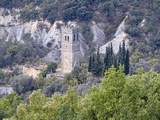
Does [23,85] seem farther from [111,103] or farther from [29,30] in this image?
[111,103]

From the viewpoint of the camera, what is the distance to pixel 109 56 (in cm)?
5466

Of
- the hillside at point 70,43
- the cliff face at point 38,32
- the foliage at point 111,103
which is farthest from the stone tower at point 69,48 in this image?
the foliage at point 111,103

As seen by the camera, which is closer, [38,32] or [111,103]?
[111,103]

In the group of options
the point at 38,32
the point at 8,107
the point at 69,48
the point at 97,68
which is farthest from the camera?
the point at 38,32

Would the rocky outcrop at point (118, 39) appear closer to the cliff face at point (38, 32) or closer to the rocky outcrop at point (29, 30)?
the cliff face at point (38, 32)

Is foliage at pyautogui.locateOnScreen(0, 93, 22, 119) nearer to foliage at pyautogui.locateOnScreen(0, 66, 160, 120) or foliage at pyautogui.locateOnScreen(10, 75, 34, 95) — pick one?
foliage at pyautogui.locateOnScreen(0, 66, 160, 120)

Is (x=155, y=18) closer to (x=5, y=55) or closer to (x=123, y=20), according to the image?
(x=123, y=20)

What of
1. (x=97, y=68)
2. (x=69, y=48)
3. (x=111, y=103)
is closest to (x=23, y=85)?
(x=97, y=68)

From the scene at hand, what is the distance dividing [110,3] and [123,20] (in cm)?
298

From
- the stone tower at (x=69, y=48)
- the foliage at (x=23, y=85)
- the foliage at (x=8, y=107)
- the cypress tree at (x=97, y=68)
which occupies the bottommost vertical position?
the foliage at (x=23, y=85)

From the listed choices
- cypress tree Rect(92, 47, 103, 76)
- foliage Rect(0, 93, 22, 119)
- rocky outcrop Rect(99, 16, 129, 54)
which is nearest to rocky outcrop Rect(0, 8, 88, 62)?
rocky outcrop Rect(99, 16, 129, 54)

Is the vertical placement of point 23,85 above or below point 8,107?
below

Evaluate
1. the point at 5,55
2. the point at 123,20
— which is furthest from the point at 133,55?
the point at 5,55

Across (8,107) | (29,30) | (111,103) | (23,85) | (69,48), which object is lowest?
(23,85)
